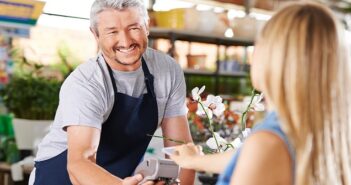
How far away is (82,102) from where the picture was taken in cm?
185

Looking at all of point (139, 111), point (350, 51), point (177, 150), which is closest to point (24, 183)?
point (139, 111)

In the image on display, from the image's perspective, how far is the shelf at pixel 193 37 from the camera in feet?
19.6

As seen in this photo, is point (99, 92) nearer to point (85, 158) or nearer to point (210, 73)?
point (85, 158)

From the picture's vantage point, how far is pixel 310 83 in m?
1.11

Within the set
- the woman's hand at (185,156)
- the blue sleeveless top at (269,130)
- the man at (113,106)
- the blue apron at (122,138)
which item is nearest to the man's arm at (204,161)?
the woman's hand at (185,156)

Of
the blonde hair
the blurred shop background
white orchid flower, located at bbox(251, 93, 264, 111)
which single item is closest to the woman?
the blonde hair

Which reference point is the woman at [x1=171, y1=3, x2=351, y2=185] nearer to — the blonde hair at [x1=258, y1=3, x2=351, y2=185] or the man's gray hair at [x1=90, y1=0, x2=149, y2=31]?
the blonde hair at [x1=258, y1=3, x2=351, y2=185]

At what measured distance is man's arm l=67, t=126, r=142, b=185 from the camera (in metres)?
1.77

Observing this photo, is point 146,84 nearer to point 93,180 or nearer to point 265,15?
point 93,180

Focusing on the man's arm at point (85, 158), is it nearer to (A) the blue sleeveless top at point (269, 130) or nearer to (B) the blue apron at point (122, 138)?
(B) the blue apron at point (122, 138)

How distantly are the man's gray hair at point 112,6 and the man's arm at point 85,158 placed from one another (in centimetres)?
35

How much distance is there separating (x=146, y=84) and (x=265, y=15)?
5.96 meters

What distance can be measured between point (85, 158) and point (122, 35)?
40 cm

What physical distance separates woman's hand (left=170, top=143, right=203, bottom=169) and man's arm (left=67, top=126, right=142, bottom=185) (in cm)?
40
